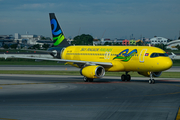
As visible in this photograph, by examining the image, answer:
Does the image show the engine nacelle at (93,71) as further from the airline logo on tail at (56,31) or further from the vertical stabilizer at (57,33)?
the airline logo on tail at (56,31)

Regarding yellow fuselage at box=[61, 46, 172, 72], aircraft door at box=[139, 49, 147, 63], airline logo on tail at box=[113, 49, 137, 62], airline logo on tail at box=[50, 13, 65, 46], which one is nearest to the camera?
yellow fuselage at box=[61, 46, 172, 72]

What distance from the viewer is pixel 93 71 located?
119 feet

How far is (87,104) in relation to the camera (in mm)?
20594

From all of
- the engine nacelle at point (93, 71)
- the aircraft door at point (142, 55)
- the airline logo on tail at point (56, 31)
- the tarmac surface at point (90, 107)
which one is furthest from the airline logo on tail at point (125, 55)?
the airline logo on tail at point (56, 31)

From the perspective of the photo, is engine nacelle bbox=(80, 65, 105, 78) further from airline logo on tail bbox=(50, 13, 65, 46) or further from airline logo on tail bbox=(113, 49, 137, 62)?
airline logo on tail bbox=(50, 13, 65, 46)

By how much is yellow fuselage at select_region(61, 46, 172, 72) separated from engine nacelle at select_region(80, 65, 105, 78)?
1602mm

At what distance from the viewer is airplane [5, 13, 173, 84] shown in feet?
115

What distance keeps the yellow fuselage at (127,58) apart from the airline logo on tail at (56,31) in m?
5.54

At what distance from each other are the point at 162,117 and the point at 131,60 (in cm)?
2064

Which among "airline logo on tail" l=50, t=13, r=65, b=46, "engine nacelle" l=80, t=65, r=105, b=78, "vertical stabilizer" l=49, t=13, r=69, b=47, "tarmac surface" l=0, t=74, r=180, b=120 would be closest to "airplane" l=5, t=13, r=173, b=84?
"engine nacelle" l=80, t=65, r=105, b=78

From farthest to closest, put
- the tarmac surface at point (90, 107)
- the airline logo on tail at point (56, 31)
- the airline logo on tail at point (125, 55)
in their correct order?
the airline logo on tail at point (56, 31), the airline logo on tail at point (125, 55), the tarmac surface at point (90, 107)

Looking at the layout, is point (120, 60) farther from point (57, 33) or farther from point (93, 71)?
point (57, 33)

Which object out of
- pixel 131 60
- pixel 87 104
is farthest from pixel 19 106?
pixel 131 60

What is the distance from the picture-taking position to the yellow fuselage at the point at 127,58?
114ft
